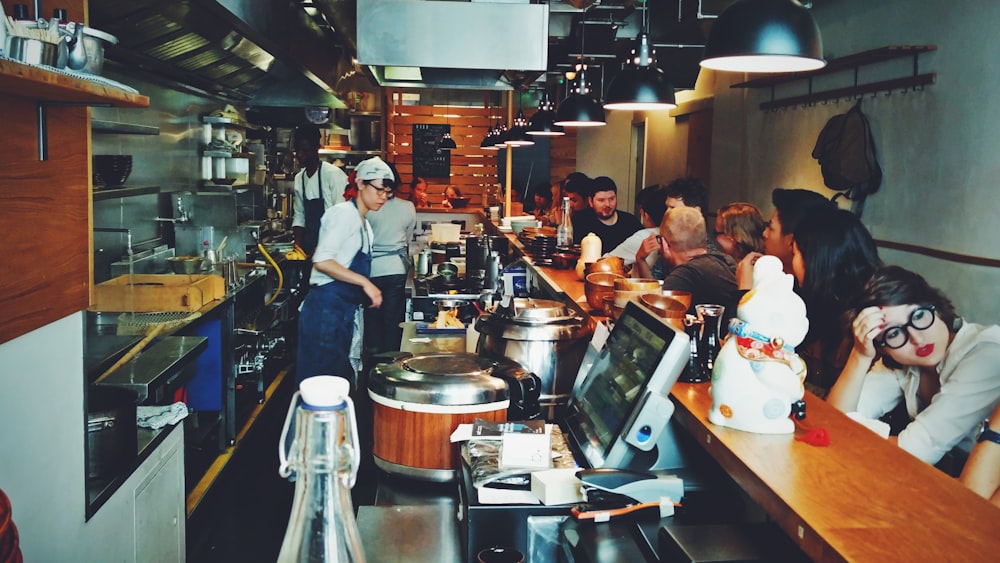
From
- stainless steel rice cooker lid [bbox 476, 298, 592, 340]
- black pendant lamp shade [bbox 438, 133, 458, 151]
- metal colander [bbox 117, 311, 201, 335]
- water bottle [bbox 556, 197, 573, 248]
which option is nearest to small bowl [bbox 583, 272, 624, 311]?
stainless steel rice cooker lid [bbox 476, 298, 592, 340]

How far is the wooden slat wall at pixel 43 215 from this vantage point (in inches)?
79.9

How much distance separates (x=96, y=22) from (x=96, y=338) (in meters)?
1.65

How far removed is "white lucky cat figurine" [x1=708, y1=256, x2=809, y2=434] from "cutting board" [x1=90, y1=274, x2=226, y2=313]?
352 cm

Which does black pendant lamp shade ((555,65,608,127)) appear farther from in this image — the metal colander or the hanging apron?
the hanging apron

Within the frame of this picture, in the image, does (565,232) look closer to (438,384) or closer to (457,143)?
(438,384)

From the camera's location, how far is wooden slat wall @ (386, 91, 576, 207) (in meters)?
15.1

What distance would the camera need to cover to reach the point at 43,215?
222 centimetres

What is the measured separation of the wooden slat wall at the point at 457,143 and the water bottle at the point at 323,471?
14.0m

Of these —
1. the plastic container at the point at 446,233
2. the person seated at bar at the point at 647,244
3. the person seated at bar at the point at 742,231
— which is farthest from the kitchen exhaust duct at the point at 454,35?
the plastic container at the point at 446,233

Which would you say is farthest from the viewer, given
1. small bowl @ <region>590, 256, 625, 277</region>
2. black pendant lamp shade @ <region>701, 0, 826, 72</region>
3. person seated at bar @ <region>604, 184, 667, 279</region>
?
person seated at bar @ <region>604, 184, 667, 279</region>

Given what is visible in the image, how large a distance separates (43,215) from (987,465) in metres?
2.42

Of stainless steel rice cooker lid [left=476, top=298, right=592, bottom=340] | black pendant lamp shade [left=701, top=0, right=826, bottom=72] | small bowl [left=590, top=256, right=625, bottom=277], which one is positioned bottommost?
stainless steel rice cooker lid [left=476, top=298, right=592, bottom=340]

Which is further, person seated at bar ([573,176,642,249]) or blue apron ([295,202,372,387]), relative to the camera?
person seated at bar ([573,176,642,249])

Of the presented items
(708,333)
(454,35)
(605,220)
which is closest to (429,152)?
(605,220)
